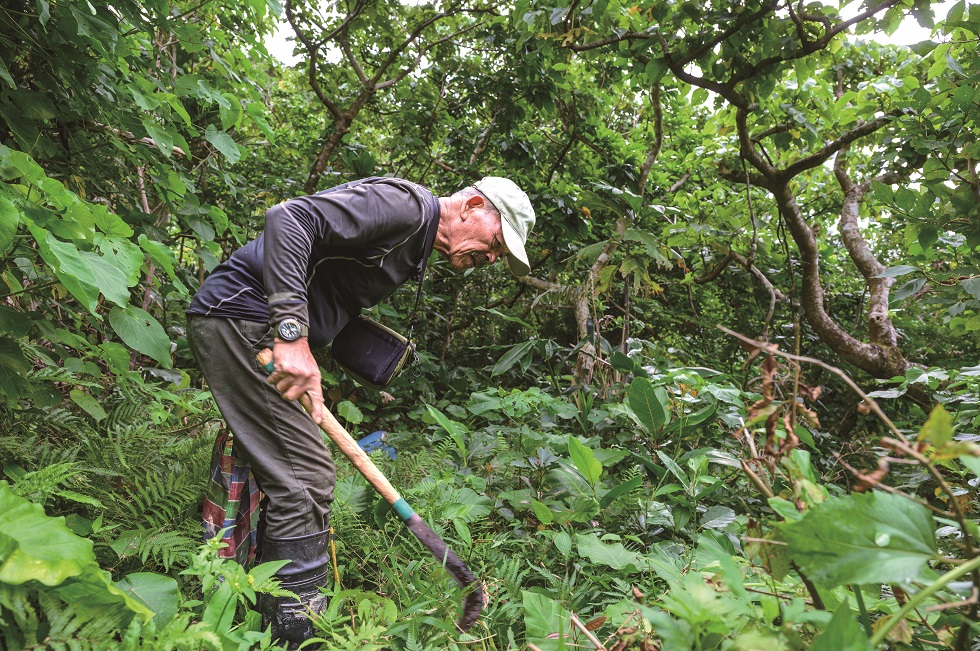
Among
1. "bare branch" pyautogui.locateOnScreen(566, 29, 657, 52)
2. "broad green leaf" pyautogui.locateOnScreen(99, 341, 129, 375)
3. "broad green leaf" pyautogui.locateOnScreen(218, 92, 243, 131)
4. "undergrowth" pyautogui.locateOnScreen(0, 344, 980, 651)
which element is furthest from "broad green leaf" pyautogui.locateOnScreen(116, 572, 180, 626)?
"bare branch" pyautogui.locateOnScreen(566, 29, 657, 52)

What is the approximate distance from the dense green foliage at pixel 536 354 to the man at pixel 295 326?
168mm

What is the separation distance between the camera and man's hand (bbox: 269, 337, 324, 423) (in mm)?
1827

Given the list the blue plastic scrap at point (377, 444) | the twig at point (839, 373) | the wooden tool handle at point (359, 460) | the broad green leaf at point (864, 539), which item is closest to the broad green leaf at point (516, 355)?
the blue plastic scrap at point (377, 444)

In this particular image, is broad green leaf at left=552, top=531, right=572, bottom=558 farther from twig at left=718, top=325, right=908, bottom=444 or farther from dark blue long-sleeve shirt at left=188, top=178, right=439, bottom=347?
twig at left=718, top=325, right=908, bottom=444

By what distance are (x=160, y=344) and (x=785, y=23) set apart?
3.44m

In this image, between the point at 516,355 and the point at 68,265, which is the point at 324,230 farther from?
the point at 516,355

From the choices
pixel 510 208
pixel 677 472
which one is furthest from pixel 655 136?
pixel 677 472

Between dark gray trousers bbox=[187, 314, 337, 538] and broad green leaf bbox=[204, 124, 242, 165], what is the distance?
3.58ft

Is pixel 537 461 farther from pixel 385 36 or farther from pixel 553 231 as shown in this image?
pixel 385 36

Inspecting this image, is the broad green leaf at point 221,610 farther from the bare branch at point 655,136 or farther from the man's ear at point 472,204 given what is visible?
the bare branch at point 655,136

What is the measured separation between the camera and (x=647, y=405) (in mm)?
2664

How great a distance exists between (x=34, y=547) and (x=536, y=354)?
4.02 metres

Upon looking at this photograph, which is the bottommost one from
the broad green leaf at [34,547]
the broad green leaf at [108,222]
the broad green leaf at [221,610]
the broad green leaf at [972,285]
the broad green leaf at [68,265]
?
the broad green leaf at [221,610]

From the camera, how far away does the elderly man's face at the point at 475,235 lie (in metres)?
2.44
